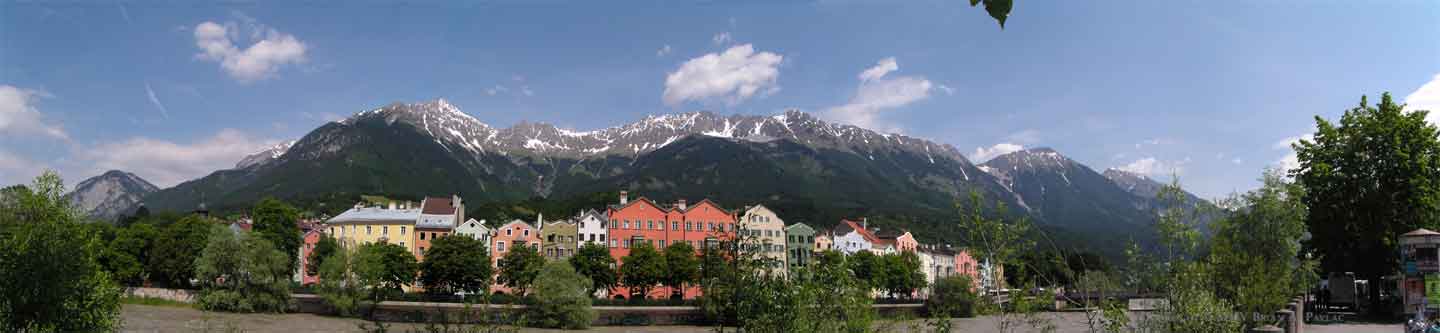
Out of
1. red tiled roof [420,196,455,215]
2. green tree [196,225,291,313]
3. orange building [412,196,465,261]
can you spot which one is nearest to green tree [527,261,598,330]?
green tree [196,225,291,313]

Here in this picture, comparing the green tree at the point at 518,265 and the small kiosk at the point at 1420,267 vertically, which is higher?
the small kiosk at the point at 1420,267

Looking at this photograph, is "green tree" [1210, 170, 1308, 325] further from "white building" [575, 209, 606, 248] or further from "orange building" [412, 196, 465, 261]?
"orange building" [412, 196, 465, 261]

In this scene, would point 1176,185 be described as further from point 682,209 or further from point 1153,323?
point 682,209

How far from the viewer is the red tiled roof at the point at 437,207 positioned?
99938mm

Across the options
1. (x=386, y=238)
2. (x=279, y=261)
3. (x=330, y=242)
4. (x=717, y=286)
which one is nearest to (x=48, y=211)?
(x=717, y=286)

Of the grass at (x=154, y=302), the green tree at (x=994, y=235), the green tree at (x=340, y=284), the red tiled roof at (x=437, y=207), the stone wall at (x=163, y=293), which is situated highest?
the red tiled roof at (x=437, y=207)

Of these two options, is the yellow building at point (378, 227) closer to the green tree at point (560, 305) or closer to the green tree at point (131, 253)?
the green tree at point (131, 253)

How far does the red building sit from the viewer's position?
90.8 meters

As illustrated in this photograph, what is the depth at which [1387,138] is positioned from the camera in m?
36.8

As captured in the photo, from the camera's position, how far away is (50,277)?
53.7 feet

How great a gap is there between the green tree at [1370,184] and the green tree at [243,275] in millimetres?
65751

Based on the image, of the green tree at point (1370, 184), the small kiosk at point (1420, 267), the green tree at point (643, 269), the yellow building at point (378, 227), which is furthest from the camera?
the yellow building at point (378, 227)

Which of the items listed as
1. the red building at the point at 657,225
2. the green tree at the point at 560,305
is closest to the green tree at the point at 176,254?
the green tree at the point at 560,305

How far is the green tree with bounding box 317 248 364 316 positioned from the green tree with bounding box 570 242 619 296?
19.8m
